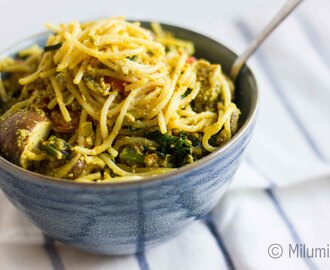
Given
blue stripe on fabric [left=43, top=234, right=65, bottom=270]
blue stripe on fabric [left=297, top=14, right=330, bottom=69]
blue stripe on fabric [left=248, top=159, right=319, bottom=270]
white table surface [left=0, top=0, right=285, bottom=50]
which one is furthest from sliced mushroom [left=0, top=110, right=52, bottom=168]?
white table surface [left=0, top=0, right=285, bottom=50]

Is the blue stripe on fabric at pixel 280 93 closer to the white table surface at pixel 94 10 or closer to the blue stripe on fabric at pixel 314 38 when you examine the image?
the blue stripe on fabric at pixel 314 38

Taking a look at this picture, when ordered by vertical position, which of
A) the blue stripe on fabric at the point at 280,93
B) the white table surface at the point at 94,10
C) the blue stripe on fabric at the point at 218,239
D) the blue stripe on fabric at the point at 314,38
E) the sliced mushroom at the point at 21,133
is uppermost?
the blue stripe on fabric at the point at 314,38

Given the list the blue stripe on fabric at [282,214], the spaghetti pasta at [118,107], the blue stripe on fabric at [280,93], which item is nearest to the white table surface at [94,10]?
the blue stripe on fabric at [280,93]

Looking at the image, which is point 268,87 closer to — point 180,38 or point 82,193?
point 180,38

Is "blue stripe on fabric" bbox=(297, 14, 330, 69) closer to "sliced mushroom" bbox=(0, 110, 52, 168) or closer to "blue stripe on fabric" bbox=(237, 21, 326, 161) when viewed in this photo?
"blue stripe on fabric" bbox=(237, 21, 326, 161)

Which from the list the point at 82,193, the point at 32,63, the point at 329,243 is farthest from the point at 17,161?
the point at 329,243

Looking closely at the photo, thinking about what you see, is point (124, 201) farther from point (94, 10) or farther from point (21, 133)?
point (94, 10)

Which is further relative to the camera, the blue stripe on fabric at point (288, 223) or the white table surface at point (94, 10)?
the white table surface at point (94, 10)
